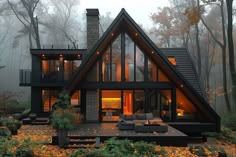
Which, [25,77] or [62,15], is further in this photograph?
[62,15]

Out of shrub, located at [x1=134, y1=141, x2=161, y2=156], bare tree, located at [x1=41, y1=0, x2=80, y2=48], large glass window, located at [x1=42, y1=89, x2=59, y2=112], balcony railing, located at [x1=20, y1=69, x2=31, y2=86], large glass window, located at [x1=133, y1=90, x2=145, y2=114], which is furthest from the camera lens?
bare tree, located at [x1=41, y1=0, x2=80, y2=48]

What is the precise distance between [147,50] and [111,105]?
390 cm

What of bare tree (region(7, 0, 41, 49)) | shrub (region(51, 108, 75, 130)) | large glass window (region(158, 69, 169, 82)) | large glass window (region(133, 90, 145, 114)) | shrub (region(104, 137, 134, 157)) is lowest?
shrub (region(104, 137, 134, 157))

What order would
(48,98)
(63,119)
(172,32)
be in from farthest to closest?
(172,32) → (48,98) → (63,119)

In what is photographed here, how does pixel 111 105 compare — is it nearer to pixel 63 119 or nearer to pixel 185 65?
pixel 63 119

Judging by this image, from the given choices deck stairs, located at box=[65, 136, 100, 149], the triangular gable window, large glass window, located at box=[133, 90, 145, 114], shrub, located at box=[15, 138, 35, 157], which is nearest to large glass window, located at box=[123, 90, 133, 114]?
large glass window, located at box=[133, 90, 145, 114]

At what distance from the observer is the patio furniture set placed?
12531mm

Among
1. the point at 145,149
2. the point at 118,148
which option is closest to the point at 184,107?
the point at 145,149

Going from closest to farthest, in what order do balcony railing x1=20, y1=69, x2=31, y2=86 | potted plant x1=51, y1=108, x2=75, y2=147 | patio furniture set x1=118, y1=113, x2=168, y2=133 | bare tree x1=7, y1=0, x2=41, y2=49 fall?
1. potted plant x1=51, y1=108, x2=75, y2=147
2. patio furniture set x1=118, y1=113, x2=168, y2=133
3. balcony railing x1=20, y1=69, x2=31, y2=86
4. bare tree x1=7, y1=0, x2=41, y2=49

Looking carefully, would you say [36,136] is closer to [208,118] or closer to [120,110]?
[120,110]

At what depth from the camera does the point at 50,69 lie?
2098cm

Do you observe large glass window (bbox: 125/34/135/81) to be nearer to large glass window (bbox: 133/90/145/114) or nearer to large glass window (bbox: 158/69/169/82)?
large glass window (bbox: 133/90/145/114)

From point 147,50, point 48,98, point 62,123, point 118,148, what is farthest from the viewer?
point 48,98

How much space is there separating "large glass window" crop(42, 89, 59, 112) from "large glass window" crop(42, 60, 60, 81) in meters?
1.00
